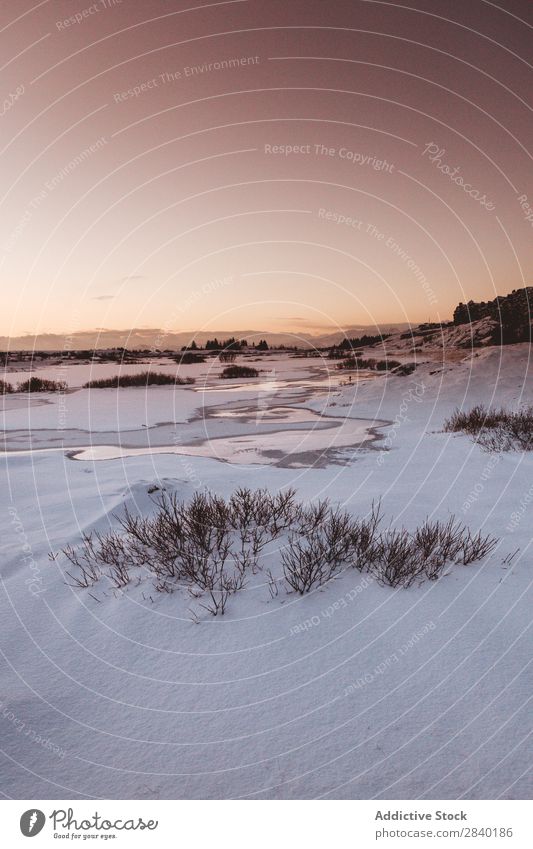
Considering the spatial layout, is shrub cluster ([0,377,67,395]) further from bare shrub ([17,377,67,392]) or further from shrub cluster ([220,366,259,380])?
shrub cluster ([220,366,259,380])

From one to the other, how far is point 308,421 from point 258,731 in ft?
36.0

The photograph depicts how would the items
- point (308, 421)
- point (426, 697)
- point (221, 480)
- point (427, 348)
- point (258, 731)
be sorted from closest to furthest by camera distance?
point (258, 731)
point (426, 697)
point (221, 480)
point (308, 421)
point (427, 348)

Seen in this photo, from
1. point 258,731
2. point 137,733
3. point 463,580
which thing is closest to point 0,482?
point 137,733

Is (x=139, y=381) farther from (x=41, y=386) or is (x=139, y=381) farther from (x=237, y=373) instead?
(x=237, y=373)

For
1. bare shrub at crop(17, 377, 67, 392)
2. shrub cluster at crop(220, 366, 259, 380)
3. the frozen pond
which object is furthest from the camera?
shrub cluster at crop(220, 366, 259, 380)

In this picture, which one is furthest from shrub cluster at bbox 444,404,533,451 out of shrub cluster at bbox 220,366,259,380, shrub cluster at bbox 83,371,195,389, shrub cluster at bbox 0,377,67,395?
shrub cluster at bbox 0,377,67,395

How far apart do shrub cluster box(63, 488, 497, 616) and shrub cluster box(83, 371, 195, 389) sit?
19.0 meters

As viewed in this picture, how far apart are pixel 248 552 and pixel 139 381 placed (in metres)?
21.0
